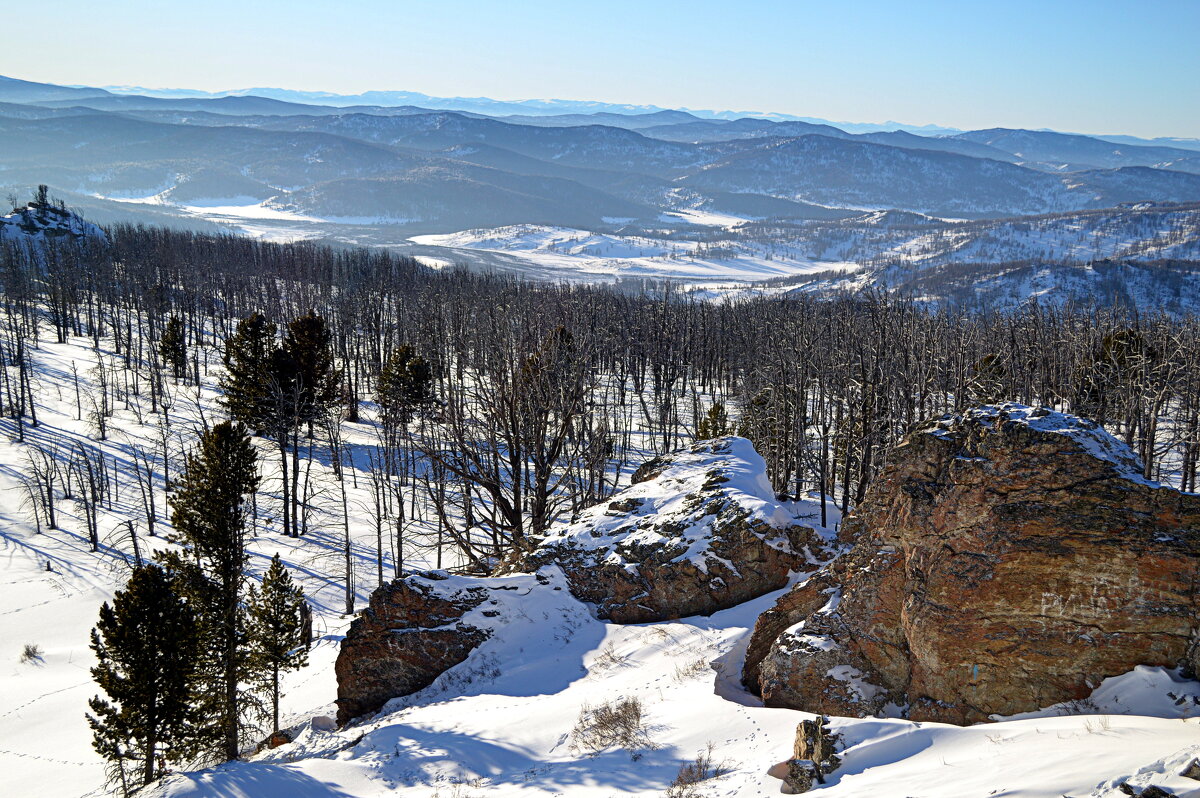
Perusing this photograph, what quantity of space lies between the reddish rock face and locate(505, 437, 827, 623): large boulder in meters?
3.67

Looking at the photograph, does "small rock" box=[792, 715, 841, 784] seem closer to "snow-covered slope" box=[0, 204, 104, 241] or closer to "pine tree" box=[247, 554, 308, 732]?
"pine tree" box=[247, 554, 308, 732]

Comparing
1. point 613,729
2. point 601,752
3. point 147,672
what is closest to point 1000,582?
point 613,729

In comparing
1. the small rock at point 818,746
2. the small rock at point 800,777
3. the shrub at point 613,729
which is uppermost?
the small rock at point 818,746

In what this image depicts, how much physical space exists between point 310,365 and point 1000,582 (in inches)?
1905

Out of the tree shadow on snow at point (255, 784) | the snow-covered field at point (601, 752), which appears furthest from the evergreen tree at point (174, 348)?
the tree shadow on snow at point (255, 784)

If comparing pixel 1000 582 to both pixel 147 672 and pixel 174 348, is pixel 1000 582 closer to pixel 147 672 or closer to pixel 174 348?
pixel 147 672

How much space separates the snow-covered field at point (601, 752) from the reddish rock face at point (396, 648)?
0.54 meters

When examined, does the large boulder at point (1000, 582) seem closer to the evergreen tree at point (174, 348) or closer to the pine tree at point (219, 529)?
the pine tree at point (219, 529)

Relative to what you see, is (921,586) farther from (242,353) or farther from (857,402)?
(242,353)

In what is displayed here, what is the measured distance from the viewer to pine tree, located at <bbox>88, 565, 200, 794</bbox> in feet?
67.1

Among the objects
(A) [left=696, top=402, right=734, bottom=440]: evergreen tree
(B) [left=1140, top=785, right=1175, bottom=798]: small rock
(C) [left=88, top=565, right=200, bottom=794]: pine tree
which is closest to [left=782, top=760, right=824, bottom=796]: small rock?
(B) [left=1140, top=785, right=1175, bottom=798]: small rock

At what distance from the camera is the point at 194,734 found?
21.3 meters

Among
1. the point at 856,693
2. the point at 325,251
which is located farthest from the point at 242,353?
the point at 325,251

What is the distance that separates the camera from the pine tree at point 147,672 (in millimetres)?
20453
